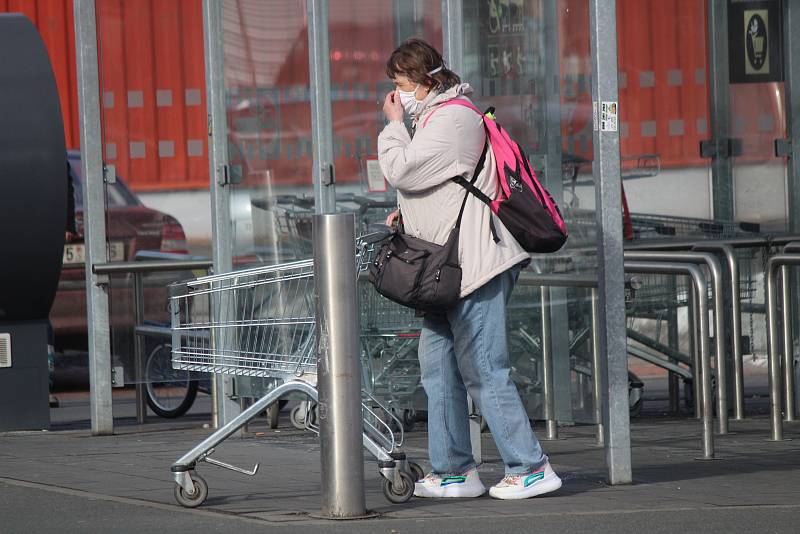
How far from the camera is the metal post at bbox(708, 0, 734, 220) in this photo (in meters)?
10.7

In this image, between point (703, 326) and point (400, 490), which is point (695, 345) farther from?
point (400, 490)

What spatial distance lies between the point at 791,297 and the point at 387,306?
3055 millimetres

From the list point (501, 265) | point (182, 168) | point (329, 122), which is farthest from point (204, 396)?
point (501, 265)

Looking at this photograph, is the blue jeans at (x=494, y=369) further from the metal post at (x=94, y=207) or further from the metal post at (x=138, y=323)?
the metal post at (x=138, y=323)

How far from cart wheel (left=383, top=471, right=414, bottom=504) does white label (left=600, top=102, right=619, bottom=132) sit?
1.64 meters

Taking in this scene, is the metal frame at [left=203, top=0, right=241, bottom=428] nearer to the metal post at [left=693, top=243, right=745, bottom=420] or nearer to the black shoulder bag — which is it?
the metal post at [left=693, top=243, right=745, bottom=420]

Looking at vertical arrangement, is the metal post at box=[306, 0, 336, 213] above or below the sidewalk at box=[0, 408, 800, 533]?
above

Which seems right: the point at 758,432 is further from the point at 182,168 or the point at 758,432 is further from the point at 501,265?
the point at 182,168

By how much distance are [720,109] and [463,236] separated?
5246 mm

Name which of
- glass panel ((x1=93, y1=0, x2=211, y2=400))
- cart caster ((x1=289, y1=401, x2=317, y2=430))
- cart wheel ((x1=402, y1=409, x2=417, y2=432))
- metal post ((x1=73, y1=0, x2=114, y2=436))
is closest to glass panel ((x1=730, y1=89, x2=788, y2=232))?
cart wheel ((x1=402, y1=409, x2=417, y2=432))

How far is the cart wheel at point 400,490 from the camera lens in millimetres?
6078

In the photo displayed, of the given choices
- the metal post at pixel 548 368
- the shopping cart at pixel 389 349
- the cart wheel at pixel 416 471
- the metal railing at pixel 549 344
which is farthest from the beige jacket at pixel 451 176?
the metal post at pixel 548 368

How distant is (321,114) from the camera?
904cm

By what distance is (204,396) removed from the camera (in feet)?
44.2
